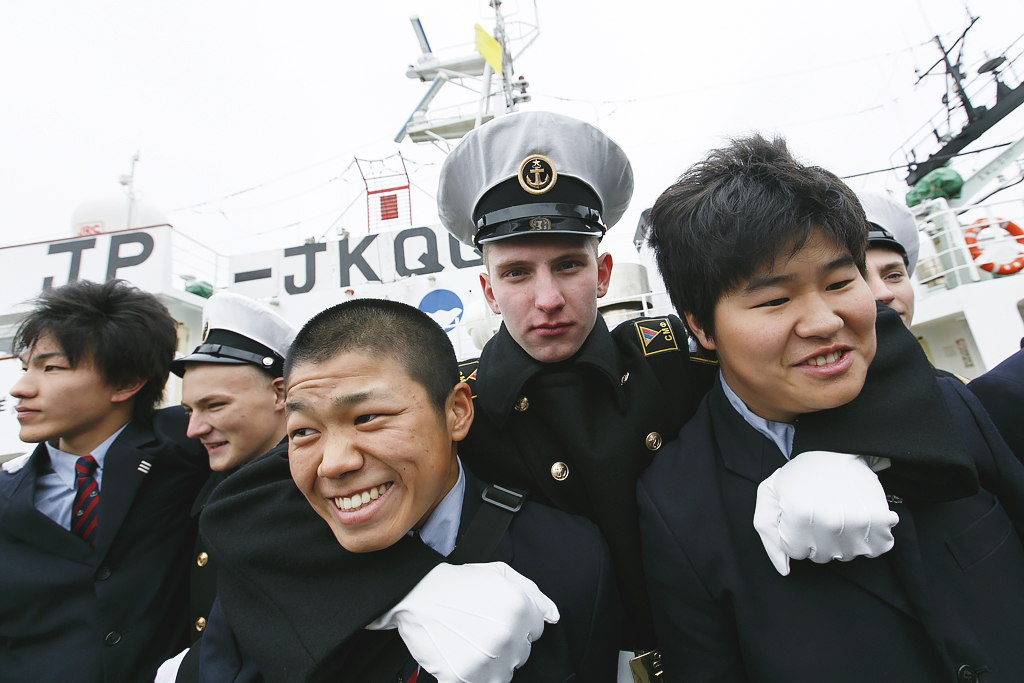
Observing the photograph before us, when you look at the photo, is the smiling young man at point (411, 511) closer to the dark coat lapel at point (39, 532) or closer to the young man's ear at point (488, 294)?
the young man's ear at point (488, 294)

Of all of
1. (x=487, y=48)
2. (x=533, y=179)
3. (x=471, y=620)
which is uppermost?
(x=487, y=48)

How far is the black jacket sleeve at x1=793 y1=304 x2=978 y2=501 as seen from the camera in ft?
3.79

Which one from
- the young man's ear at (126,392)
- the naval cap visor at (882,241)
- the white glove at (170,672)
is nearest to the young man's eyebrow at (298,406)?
the white glove at (170,672)

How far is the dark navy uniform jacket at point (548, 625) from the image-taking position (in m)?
1.31

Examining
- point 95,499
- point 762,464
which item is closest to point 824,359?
point 762,464

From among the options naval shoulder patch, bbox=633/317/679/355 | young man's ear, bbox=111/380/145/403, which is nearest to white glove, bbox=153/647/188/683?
young man's ear, bbox=111/380/145/403

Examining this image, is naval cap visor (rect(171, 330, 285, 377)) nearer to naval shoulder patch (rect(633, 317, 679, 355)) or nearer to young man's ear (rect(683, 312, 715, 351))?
naval shoulder patch (rect(633, 317, 679, 355))

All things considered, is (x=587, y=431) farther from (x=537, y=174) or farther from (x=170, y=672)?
(x=170, y=672)

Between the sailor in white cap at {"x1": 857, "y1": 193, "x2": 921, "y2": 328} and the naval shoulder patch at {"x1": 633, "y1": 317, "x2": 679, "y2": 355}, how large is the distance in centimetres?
111

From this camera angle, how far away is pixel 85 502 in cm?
219

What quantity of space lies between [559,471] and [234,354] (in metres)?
1.96

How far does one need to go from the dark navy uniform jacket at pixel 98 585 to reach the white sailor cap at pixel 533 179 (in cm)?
207

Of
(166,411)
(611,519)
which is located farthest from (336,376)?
(166,411)

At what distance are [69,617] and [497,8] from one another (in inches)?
641
